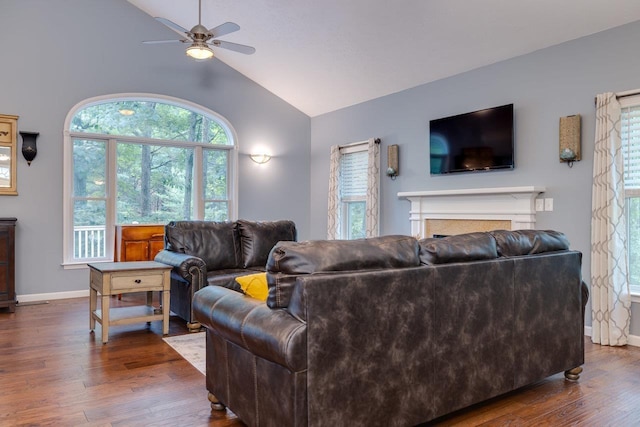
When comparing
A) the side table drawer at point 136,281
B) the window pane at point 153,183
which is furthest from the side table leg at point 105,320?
the window pane at point 153,183

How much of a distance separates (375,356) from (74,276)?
513cm

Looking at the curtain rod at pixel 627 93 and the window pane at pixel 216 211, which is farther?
the window pane at pixel 216 211

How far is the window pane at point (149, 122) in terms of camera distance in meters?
6.04

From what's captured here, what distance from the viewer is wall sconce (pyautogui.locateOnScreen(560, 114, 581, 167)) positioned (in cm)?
412

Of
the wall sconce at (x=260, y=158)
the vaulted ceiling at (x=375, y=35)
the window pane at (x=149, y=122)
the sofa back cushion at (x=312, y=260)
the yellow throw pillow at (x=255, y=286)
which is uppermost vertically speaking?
the vaulted ceiling at (x=375, y=35)

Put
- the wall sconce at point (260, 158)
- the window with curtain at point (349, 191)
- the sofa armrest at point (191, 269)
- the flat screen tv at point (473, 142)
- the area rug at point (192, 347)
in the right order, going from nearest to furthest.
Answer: the area rug at point (192, 347)
the sofa armrest at point (191, 269)
the flat screen tv at point (473, 142)
the window with curtain at point (349, 191)
the wall sconce at point (260, 158)

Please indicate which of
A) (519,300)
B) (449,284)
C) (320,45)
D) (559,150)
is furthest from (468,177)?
(449,284)

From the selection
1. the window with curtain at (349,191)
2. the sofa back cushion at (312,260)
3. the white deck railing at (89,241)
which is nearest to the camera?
the sofa back cushion at (312,260)

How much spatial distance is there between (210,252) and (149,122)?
284 centimetres

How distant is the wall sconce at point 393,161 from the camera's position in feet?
19.8

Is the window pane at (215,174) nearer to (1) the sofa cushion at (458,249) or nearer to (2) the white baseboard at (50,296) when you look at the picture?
(2) the white baseboard at (50,296)

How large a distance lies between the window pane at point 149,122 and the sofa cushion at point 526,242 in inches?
208

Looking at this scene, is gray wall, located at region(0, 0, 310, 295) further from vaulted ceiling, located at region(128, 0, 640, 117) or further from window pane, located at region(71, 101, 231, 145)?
vaulted ceiling, located at region(128, 0, 640, 117)

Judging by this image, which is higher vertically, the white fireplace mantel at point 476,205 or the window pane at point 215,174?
the window pane at point 215,174
